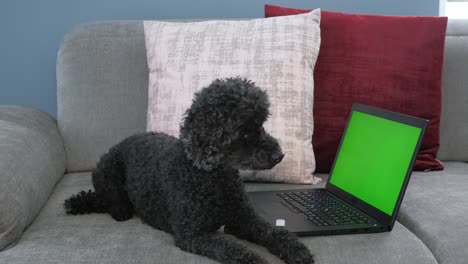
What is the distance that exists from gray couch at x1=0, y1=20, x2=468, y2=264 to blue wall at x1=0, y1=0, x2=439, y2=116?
26 cm

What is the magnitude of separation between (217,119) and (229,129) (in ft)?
0.12

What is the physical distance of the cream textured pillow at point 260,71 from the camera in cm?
166

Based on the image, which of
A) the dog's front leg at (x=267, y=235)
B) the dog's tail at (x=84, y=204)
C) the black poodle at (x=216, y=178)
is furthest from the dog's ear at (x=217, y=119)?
the dog's tail at (x=84, y=204)

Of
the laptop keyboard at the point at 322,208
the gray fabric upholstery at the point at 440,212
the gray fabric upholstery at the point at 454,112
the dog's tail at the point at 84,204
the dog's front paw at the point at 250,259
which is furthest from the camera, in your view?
the gray fabric upholstery at the point at 454,112

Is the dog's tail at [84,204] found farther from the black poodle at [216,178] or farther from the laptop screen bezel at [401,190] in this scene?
the laptop screen bezel at [401,190]

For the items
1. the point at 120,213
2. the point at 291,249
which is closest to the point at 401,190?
the point at 291,249

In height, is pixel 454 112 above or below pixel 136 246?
above

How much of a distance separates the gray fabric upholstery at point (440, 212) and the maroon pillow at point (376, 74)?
13 centimetres

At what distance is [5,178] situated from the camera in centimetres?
129

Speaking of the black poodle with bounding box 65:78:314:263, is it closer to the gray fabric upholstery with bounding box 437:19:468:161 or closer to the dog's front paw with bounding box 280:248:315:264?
the dog's front paw with bounding box 280:248:315:264

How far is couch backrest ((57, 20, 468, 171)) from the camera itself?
6.15 feet

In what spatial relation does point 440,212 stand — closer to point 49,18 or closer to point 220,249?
point 220,249

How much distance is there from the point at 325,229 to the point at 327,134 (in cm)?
58

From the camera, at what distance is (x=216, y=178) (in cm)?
129
